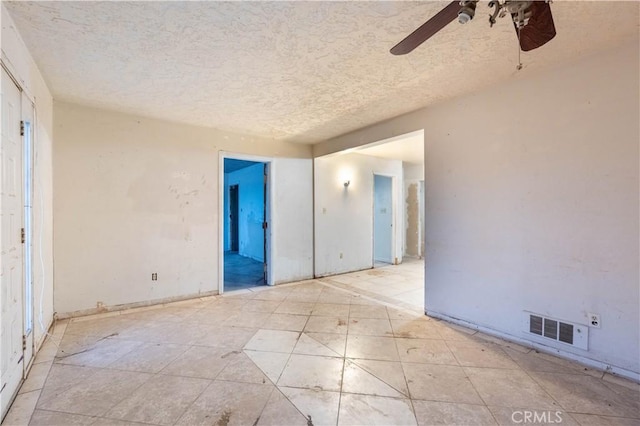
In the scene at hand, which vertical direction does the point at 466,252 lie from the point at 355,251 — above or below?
above

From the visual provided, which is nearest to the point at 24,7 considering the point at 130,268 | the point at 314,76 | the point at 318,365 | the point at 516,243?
the point at 314,76

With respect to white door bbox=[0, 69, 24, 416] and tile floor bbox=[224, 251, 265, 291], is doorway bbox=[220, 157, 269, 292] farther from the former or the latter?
white door bbox=[0, 69, 24, 416]

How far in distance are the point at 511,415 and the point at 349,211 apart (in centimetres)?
419

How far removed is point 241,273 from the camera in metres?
5.70

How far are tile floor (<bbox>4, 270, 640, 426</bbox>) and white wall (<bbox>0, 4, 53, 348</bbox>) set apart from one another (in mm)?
367

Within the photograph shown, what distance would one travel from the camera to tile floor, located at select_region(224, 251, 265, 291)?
4.79 meters

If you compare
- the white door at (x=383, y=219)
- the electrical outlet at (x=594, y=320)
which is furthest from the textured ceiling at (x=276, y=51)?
the white door at (x=383, y=219)

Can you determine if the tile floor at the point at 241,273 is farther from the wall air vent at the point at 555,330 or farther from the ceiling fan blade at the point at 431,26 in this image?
the ceiling fan blade at the point at 431,26

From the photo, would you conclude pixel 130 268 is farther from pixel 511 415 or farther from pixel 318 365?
pixel 511 415

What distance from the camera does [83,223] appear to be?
3.27 metres

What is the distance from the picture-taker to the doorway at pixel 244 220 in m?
6.13

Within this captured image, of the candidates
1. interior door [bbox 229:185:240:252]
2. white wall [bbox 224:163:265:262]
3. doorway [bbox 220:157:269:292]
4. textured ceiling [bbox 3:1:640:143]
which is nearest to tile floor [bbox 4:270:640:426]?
textured ceiling [bbox 3:1:640:143]

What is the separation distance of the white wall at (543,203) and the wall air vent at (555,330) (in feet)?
0.17

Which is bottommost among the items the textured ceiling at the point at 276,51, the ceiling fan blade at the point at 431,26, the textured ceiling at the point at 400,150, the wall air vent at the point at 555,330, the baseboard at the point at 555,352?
the baseboard at the point at 555,352
